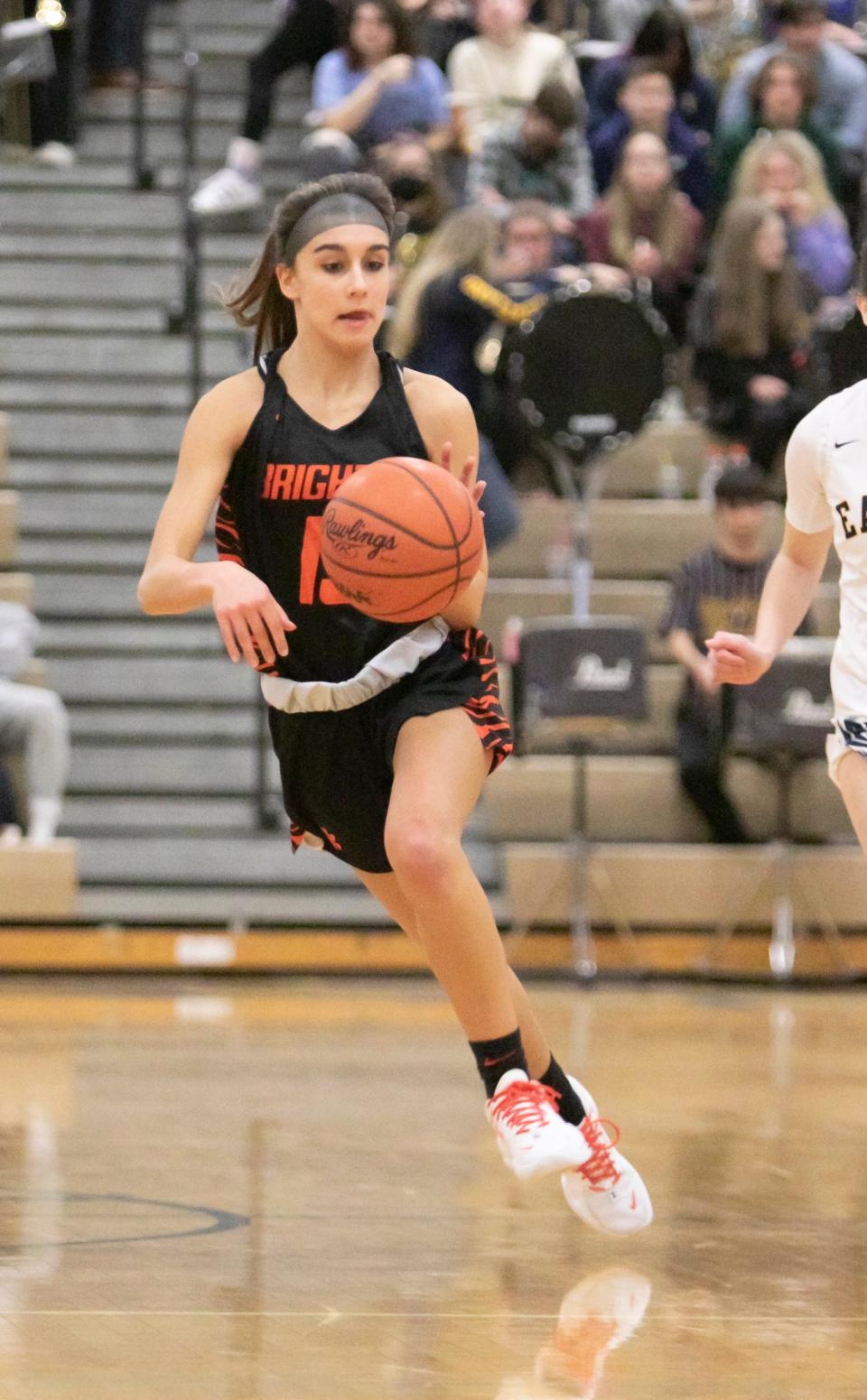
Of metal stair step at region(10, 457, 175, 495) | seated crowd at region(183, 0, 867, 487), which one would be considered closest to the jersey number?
seated crowd at region(183, 0, 867, 487)

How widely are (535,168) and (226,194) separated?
1494mm

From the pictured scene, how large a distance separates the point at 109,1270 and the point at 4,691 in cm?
508

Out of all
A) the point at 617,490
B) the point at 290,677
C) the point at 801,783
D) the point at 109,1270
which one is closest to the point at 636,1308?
the point at 109,1270

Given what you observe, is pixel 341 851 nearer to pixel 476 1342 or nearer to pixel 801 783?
pixel 476 1342

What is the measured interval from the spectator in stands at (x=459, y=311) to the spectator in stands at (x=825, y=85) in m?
1.83

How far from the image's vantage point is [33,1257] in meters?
3.95

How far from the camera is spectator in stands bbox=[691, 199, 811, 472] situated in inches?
375

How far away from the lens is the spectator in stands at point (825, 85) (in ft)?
34.6

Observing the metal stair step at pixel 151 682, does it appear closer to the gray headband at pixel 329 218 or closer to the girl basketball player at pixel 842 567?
the gray headband at pixel 329 218

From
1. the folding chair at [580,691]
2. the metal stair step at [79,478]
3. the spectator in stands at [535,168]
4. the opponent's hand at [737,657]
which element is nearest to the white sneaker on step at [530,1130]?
the opponent's hand at [737,657]

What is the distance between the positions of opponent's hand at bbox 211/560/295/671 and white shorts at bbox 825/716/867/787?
3.20 feet

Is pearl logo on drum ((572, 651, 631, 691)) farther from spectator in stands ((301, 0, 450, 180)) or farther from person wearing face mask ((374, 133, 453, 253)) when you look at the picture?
spectator in stands ((301, 0, 450, 180))

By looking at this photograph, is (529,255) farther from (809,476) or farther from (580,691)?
(809,476)

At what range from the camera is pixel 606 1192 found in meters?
4.14
